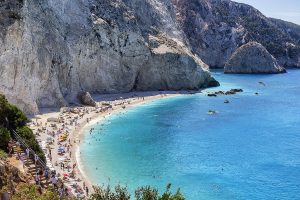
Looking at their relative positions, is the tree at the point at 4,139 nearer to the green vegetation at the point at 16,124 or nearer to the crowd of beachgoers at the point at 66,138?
the green vegetation at the point at 16,124

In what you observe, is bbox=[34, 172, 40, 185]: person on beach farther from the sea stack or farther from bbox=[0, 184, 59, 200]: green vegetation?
the sea stack

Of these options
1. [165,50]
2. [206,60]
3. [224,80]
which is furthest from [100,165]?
[206,60]

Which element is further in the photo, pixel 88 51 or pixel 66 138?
pixel 88 51

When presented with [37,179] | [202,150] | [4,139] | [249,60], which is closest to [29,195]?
[37,179]

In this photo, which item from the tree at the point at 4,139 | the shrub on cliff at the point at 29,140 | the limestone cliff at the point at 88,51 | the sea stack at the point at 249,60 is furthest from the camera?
the sea stack at the point at 249,60

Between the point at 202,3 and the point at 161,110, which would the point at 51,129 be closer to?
the point at 161,110

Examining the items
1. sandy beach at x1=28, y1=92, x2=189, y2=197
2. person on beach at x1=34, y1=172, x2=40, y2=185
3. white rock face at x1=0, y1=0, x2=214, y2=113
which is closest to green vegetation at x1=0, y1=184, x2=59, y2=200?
person on beach at x1=34, y1=172, x2=40, y2=185

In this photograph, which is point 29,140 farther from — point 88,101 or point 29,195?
point 88,101

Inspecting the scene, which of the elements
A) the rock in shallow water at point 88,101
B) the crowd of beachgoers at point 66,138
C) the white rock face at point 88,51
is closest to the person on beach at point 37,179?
the crowd of beachgoers at point 66,138
